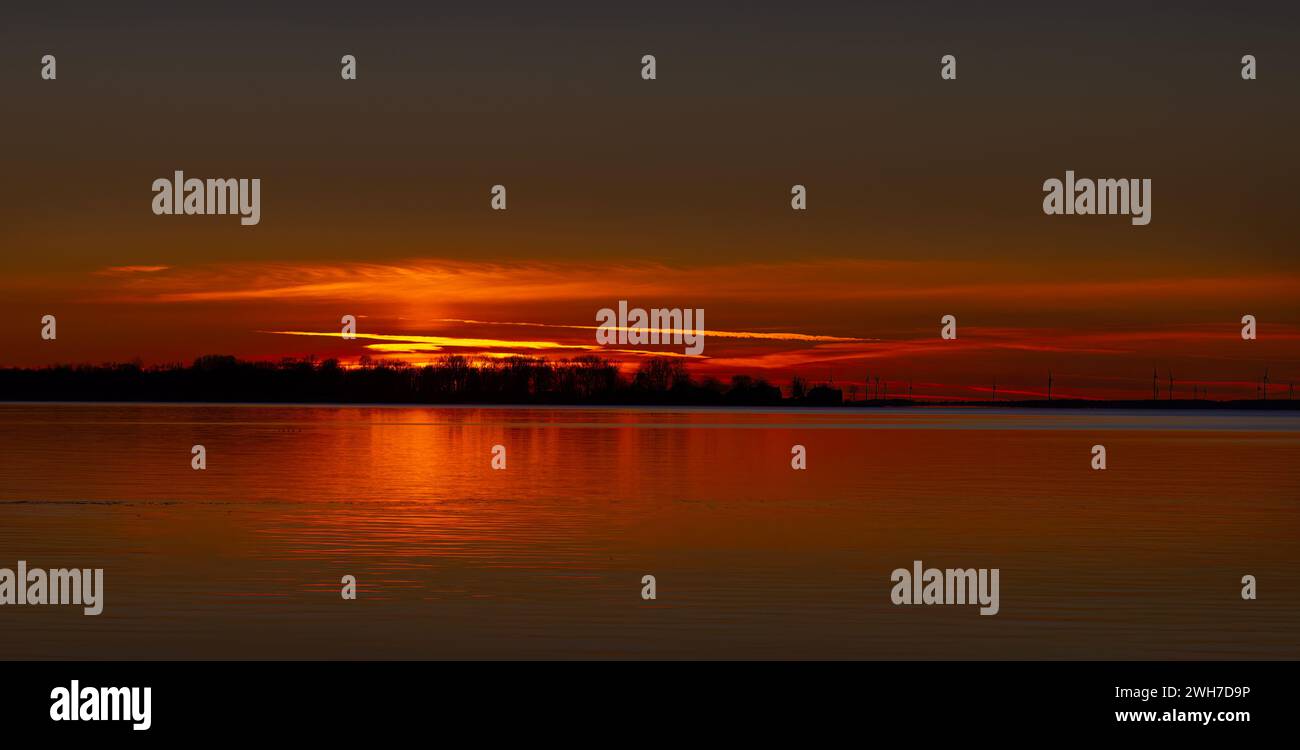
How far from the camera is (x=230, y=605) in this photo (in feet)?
82.1

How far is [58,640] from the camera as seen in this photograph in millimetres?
21438

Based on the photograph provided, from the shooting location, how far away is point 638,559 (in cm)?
3206

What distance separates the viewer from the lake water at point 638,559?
2200 centimetres

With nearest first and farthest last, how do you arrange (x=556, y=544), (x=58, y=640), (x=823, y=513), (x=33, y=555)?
(x=58, y=640), (x=33, y=555), (x=556, y=544), (x=823, y=513)

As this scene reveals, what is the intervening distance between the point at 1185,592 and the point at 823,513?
1749cm

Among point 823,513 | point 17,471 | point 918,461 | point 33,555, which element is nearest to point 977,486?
point 823,513

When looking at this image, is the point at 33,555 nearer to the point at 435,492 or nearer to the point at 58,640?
the point at 58,640

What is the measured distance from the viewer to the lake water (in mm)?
22000
